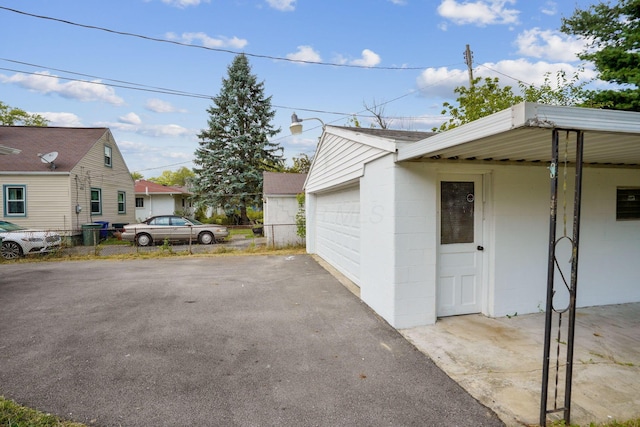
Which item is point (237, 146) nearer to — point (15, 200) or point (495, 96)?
point (15, 200)

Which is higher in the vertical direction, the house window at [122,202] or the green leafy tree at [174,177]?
the green leafy tree at [174,177]

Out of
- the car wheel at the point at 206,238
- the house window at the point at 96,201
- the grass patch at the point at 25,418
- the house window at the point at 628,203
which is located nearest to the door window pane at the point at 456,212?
the house window at the point at 628,203

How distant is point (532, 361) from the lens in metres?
3.23

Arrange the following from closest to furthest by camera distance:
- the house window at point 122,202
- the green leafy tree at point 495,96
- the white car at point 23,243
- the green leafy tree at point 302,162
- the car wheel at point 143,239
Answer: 1. the white car at point 23,243
2. the car wheel at point 143,239
3. the green leafy tree at point 495,96
4. the house window at point 122,202
5. the green leafy tree at point 302,162

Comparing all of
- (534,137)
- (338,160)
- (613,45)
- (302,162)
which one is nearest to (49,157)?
(338,160)

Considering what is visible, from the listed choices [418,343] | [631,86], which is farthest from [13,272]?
[631,86]

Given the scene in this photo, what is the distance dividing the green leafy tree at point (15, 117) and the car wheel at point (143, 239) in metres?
21.8

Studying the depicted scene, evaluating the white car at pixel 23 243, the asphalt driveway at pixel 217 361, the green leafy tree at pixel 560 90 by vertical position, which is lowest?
the asphalt driveway at pixel 217 361

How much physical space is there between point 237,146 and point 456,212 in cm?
2028

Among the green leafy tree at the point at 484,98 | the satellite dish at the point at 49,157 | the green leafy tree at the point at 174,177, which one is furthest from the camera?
the green leafy tree at the point at 174,177

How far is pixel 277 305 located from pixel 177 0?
805 centimetres

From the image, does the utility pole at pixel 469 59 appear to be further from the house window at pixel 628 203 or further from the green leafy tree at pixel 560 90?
the house window at pixel 628 203

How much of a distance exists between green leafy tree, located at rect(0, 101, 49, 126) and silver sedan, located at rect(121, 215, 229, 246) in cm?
2162

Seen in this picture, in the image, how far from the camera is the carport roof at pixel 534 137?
2191 mm
